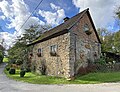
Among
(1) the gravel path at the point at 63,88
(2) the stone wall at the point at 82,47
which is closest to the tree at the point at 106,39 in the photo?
(2) the stone wall at the point at 82,47

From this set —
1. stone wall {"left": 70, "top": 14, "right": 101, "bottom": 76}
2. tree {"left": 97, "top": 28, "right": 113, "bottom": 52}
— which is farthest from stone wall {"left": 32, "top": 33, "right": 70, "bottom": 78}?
tree {"left": 97, "top": 28, "right": 113, "bottom": 52}

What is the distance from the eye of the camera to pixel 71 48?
1739cm

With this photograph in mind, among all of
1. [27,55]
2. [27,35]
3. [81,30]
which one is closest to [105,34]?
[27,35]

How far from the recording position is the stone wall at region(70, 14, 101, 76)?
693 inches

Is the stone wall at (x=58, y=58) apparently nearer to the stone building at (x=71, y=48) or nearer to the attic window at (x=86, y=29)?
the stone building at (x=71, y=48)

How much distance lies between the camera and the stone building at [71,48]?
17478 mm

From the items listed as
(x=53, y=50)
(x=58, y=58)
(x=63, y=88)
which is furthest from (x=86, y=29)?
(x=63, y=88)

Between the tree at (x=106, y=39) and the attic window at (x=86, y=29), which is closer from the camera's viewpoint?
the attic window at (x=86, y=29)

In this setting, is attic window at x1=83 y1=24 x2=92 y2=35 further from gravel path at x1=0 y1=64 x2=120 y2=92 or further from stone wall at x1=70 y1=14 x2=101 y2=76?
gravel path at x1=0 y1=64 x2=120 y2=92

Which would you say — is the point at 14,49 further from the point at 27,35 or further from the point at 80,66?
the point at 80,66

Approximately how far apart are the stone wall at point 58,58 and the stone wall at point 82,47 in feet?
1.86

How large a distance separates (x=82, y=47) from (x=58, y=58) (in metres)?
3.09

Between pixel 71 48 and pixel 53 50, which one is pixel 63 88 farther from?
pixel 53 50

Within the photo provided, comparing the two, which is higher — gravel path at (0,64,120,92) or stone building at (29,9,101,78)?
stone building at (29,9,101,78)
